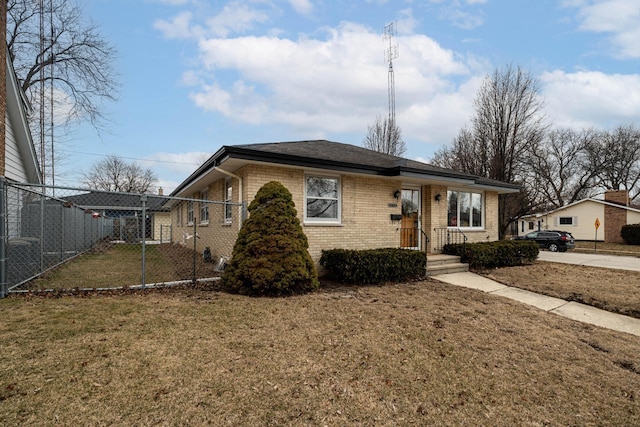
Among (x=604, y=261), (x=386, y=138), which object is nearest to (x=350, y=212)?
(x=604, y=261)

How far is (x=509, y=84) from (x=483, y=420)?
20.4 meters

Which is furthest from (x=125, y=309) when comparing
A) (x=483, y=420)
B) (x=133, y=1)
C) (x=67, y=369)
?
(x=133, y=1)

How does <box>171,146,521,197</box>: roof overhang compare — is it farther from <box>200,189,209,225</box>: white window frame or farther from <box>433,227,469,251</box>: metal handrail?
<box>200,189,209,225</box>: white window frame

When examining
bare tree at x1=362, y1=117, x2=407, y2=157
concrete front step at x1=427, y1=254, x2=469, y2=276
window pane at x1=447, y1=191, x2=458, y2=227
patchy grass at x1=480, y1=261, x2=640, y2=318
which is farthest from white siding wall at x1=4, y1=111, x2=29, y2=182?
bare tree at x1=362, y1=117, x2=407, y2=157

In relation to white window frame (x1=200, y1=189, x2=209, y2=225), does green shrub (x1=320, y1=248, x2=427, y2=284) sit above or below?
below

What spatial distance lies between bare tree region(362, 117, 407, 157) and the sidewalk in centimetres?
1995

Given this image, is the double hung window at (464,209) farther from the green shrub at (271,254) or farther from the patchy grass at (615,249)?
the patchy grass at (615,249)

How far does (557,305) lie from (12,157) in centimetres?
1429

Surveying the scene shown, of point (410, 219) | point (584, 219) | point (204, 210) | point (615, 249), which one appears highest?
point (204, 210)

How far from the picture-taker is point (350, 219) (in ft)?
29.1

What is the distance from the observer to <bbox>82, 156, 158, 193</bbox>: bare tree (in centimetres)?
4091

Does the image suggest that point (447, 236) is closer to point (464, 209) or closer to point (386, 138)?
point (464, 209)

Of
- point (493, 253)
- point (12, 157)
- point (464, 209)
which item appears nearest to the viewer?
point (12, 157)

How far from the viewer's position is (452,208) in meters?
11.6
